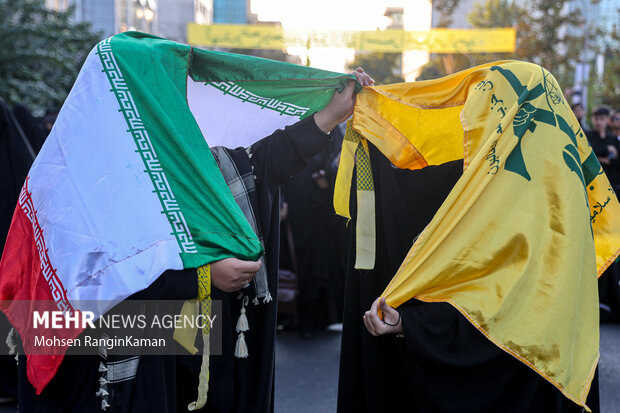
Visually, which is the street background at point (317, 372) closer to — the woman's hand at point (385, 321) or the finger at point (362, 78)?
the woman's hand at point (385, 321)

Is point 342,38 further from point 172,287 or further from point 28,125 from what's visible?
point 172,287

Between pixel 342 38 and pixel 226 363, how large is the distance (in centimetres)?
1562

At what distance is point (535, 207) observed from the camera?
2156mm

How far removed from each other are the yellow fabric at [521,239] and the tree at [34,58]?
12.3m

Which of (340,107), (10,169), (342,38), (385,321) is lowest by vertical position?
(385,321)

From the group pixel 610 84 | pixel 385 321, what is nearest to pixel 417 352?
pixel 385 321

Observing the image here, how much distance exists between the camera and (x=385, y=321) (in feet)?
7.34

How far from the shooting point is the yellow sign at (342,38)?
16844 mm

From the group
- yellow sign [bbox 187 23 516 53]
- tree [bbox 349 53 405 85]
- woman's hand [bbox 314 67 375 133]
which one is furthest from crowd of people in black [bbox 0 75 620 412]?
tree [bbox 349 53 405 85]

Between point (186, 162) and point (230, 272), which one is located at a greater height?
point (186, 162)

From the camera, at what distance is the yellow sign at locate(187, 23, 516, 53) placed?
55.3 ft

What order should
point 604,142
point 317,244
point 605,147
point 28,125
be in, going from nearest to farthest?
point 28,125 → point 317,244 → point 605,147 → point 604,142

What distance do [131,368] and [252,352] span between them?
598 millimetres

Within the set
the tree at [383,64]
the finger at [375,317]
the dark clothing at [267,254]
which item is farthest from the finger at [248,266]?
the tree at [383,64]
